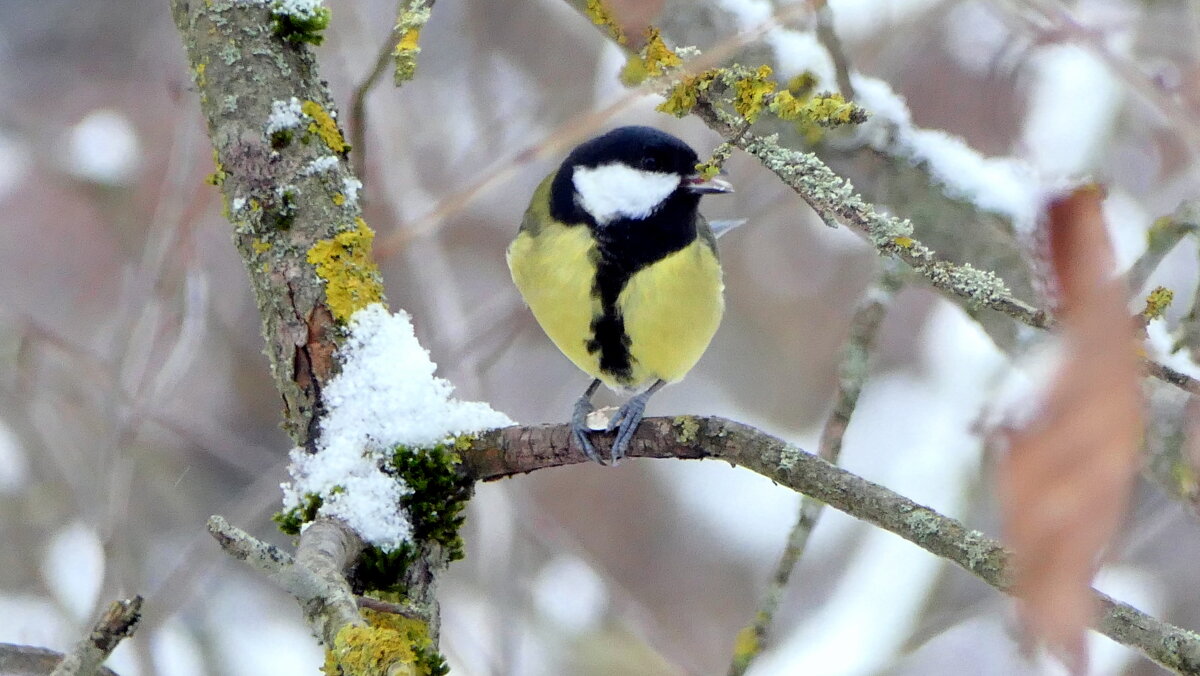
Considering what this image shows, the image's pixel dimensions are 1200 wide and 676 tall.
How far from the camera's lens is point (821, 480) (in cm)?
106

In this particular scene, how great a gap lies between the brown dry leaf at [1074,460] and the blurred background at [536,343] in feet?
4.19

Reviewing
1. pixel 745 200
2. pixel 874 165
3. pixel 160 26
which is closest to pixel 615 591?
pixel 745 200

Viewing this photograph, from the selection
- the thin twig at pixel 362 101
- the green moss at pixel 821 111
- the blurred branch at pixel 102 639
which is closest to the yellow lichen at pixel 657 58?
the green moss at pixel 821 111

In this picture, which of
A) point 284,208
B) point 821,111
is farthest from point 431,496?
point 821,111

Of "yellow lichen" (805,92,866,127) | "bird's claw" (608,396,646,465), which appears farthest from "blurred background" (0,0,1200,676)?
"yellow lichen" (805,92,866,127)

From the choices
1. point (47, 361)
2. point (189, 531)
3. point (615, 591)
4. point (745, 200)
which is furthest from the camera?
point (189, 531)

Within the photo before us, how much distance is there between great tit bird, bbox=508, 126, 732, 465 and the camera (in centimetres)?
171

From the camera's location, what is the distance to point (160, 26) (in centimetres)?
386

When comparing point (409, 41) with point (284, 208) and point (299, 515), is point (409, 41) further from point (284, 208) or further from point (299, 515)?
point (299, 515)

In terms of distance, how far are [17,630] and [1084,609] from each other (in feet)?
9.70

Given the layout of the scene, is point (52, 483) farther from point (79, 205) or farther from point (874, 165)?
point (874, 165)

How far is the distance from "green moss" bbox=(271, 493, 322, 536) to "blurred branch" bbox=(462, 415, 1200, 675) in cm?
18

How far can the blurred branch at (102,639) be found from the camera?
765 mm

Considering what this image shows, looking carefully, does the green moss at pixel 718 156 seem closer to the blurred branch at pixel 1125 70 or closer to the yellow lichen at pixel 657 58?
the yellow lichen at pixel 657 58
